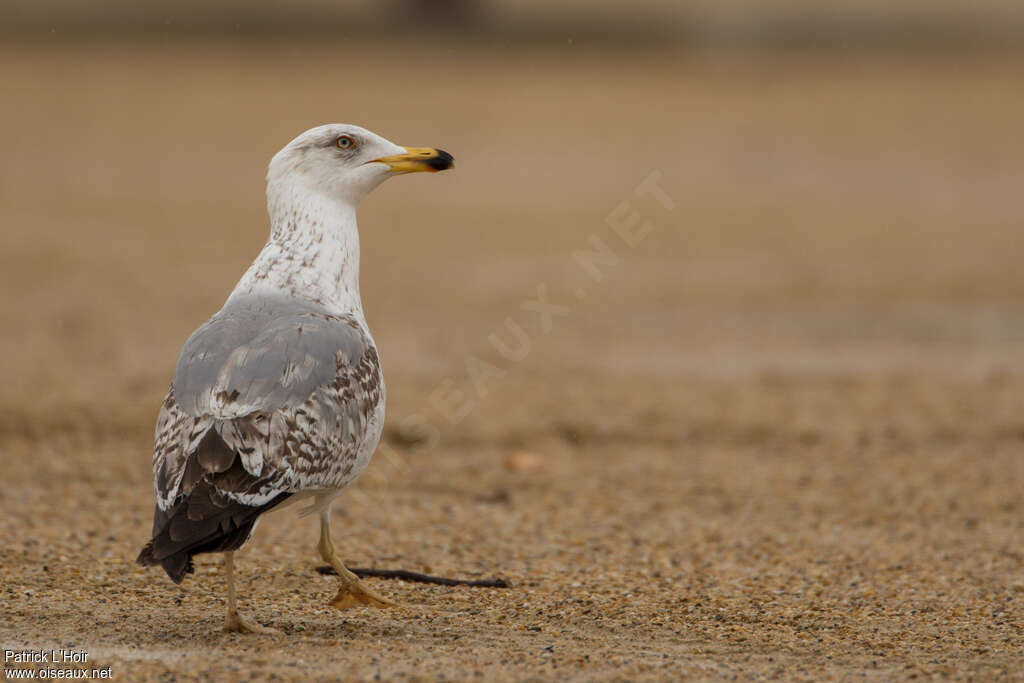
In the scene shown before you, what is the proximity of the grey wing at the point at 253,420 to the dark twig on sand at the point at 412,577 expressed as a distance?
35.6 inches

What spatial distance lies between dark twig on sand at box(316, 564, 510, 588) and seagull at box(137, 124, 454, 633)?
37cm

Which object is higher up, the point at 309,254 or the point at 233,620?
the point at 309,254

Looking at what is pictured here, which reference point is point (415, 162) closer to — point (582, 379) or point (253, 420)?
point (253, 420)

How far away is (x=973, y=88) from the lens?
23.5 m

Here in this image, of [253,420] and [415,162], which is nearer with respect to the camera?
[253,420]

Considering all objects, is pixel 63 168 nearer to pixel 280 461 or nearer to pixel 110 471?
pixel 110 471

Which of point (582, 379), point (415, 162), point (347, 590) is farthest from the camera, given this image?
point (582, 379)

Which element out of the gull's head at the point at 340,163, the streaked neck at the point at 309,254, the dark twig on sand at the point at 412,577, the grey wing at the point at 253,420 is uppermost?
the gull's head at the point at 340,163

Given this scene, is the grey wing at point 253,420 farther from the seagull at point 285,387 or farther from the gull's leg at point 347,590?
the gull's leg at point 347,590

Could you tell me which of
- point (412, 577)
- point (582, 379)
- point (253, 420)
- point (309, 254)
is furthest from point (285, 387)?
point (582, 379)

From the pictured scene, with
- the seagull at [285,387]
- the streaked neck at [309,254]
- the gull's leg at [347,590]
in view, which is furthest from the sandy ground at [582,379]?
the streaked neck at [309,254]

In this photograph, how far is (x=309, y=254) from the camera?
5.29 metres

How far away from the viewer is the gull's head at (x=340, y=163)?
216 inches

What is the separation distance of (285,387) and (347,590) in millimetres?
889
